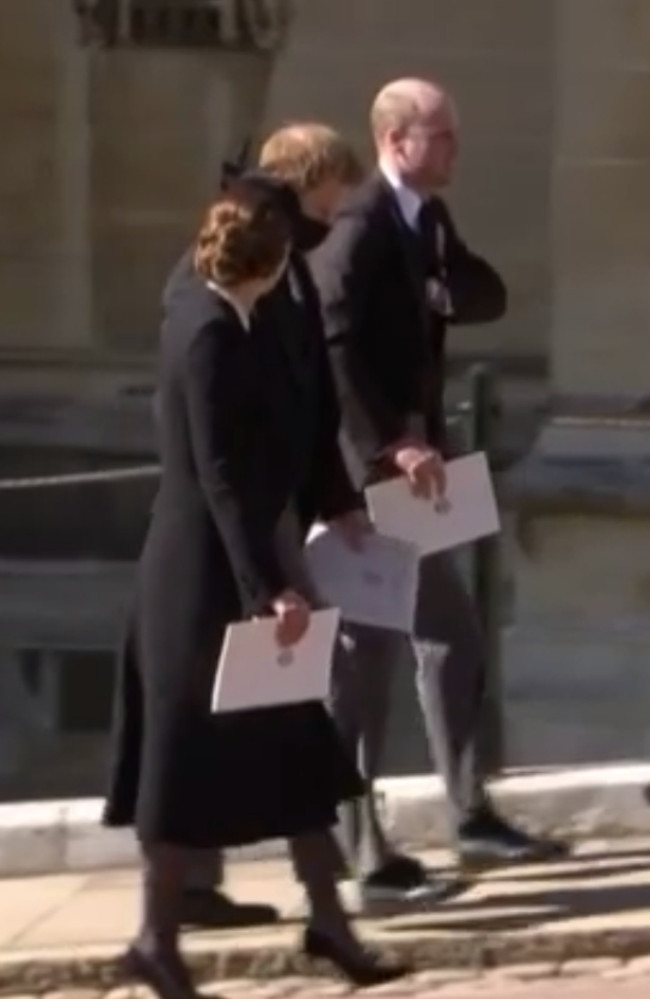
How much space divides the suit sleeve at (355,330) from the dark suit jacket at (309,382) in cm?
34

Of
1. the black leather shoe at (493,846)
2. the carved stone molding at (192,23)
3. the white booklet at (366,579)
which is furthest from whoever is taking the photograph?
the carved stone molding at (192,23)

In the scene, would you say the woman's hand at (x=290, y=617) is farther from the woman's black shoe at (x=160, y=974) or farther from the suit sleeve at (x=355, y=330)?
the suit sleeve at (x=355, y=330)

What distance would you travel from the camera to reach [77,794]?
10438 millimetres

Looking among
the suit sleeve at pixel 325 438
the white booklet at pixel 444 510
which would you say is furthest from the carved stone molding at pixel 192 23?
the suit sleeve at pixel 325 438

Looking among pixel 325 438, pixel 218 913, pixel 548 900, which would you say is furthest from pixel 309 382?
pixel 548 900

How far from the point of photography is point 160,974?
6.61m

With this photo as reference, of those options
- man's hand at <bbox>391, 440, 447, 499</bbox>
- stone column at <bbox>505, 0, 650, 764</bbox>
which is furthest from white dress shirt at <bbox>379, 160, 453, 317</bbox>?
stone column at <bbox>505, 0, 650, 764</bbox>

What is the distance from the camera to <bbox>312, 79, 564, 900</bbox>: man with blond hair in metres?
7.25

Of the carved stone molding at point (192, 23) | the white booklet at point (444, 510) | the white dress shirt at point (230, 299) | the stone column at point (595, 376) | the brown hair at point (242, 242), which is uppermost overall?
the brown hair at point (242, 242)

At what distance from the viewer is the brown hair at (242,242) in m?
6.44

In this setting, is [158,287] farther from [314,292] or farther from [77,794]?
[314,292]

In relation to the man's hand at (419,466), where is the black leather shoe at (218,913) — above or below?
below

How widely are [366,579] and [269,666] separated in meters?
0.72

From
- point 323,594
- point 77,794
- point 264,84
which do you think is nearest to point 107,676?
point 77,794
